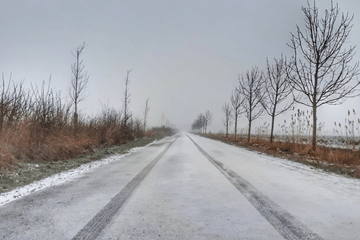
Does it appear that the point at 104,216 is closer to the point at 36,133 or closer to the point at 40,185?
the point at 40,185

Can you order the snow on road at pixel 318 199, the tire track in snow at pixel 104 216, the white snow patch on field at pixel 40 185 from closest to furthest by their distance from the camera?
1. the tire track in snow at pixel 104 216
2. the snow on road at pixel 318 199
3. the white snow patch on field at pixel 40 185

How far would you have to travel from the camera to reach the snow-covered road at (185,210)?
8.09 feet

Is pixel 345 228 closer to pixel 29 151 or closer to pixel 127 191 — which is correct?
pixel 127 191

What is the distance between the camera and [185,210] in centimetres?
315

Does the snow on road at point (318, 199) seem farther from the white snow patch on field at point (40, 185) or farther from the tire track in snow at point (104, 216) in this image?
the white snow patch on field at point (40, 185)

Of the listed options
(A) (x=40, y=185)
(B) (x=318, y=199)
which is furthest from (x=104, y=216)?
(B) (x=318, y=199)

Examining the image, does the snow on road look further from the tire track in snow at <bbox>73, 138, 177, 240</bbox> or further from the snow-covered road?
the tire track in snow at <bbox>73, 138, 177, 240</bbox>

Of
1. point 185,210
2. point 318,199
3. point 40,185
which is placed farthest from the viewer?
point 40,185

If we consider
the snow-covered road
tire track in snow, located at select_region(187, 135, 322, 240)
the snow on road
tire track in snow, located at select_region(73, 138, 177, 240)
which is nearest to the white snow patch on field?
the snow-covered road

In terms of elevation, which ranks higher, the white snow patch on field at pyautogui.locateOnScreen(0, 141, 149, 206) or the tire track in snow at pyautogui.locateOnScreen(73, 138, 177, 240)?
the tire track in snow at pyautogui.locateOnScreen(73, 138, 177, 240)

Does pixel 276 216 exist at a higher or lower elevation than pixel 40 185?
higher

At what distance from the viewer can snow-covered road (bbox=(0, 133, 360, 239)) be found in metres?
2.47

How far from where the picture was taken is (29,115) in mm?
8320

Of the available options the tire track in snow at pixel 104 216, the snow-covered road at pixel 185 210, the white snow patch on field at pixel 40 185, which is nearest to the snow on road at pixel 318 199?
the snow-covered road at pixel 185 210
